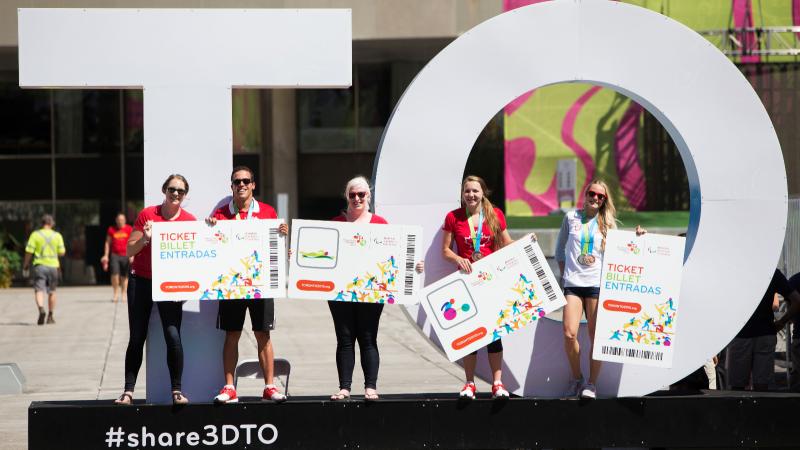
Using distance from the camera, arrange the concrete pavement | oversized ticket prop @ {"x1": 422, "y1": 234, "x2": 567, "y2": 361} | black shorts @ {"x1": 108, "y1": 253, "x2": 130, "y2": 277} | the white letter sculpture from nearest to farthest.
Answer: oversized ticket prop @ {"x1": 422, "y1": 234, "x2": 567, "y2": 361} < the white letter sculpture < the concrete pavement < black shorts @ {"x1": 108, "y1": 253, "x2": 130, "y2": 277}

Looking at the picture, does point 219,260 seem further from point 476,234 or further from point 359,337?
point 476,234

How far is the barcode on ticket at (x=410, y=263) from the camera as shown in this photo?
7.26 meters

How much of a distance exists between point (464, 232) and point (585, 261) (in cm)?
84

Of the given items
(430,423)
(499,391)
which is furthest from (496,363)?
(430,423)

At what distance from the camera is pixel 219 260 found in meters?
7.22

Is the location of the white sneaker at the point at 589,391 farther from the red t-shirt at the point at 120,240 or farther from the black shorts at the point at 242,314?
the red t-shirt at the point at 120,240

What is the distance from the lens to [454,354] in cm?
730

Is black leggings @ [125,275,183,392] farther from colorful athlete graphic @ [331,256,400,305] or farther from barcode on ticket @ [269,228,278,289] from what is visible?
colorful athlete graphic @ [331,256,400,305]

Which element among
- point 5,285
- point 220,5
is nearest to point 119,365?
point 220,5

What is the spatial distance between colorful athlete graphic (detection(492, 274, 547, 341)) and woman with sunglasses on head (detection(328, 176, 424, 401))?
2.08 feet

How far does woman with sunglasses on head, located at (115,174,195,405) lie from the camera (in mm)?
7215

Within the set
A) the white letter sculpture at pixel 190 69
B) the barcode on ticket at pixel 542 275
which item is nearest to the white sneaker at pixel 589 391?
the barcode on ticket at pixel 542 275

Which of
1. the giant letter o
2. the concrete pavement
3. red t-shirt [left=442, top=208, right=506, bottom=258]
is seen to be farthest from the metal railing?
red t-shirt [left=442, top=208, right=506, bottom=258]

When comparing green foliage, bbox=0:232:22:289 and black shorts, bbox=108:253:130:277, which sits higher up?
black shorts, bbox=108:253:130:277
